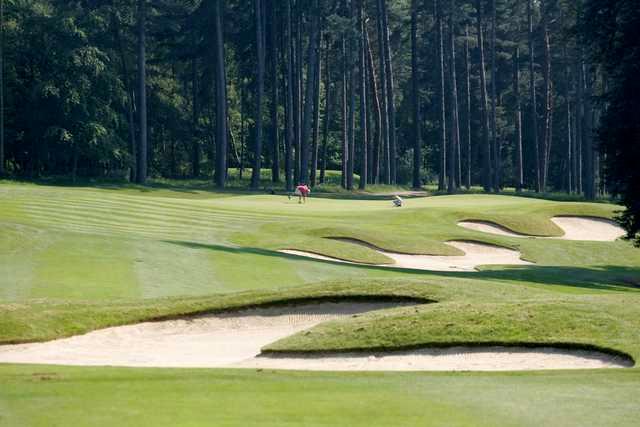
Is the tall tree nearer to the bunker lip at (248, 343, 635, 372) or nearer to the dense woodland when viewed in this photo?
the dense woodland

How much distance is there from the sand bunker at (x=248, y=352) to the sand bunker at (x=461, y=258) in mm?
13343

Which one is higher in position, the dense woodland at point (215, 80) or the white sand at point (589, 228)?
the dense woodland at point (215, 80)

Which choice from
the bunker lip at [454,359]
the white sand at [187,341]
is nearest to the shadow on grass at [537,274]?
the white sand at [187,341]

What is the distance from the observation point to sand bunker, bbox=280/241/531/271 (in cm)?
3431

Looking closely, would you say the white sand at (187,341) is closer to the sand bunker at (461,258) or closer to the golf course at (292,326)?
the golf course at (292,326)

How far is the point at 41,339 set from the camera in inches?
669

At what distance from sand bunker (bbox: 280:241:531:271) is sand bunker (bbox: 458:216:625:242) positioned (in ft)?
16.5

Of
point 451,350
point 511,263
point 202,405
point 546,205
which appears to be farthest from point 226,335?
point 546,205

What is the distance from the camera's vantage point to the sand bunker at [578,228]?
1822 inches

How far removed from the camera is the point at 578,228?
48.8 metres

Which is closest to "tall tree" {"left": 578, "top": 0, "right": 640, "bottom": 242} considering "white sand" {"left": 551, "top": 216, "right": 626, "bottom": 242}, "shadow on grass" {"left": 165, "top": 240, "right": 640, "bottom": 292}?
"shadow on grass" {"left": 165, "top": 240, "right": 640, "bottom": 292}

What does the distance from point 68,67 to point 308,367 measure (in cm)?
5641

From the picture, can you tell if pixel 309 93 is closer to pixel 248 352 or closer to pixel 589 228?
pixel 589 228

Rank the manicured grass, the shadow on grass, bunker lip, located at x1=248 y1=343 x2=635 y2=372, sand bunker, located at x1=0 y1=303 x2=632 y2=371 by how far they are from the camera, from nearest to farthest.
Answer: the manicured grass
bunker lip, located at x1=248 y1=343 x2=635 y2=372
sand bunker, located at x1=0 y1=303 x2=632 y2=371
the shadow on grass
